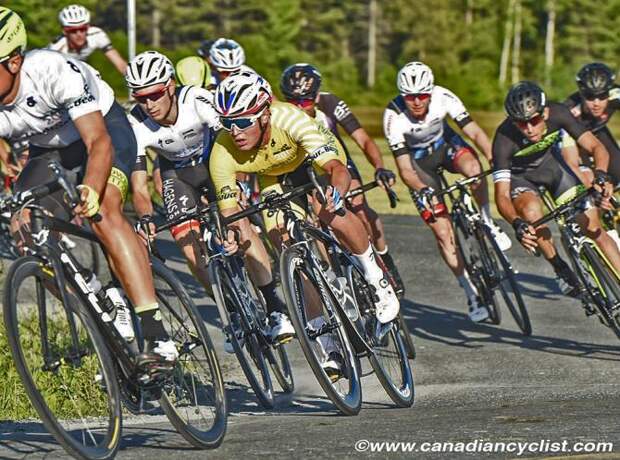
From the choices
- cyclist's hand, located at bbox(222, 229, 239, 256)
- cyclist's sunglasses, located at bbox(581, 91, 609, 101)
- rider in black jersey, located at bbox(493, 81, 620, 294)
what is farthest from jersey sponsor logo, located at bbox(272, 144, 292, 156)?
cyclist's sunglasses, located at bbox(581, 91, 609, 101)

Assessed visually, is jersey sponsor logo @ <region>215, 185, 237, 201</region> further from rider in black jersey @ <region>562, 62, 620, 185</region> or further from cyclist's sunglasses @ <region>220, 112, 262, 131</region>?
rider in black jersey @ <region>562, 62, 620, 185</region>

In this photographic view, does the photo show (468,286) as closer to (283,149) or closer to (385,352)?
(385,352)

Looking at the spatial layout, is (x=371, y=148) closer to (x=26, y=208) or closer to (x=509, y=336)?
(x=509, y=336)

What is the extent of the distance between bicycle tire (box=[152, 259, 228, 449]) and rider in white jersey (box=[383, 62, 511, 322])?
5.14 m

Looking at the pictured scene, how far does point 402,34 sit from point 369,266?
95215 millimetres

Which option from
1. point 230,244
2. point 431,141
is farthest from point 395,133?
point 230,244

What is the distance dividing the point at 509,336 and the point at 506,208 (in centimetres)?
136

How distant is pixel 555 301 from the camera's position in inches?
518

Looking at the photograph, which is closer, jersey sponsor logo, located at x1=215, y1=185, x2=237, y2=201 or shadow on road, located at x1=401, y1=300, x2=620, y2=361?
jersey sponsor logo, located at x1=215, y1=185, x2=237, y2=201

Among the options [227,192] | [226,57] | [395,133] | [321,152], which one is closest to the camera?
[321,152]

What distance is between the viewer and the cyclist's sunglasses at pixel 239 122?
324 inches

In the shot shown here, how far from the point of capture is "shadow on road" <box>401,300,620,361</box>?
1076 cm

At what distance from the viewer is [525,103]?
34.4 ft

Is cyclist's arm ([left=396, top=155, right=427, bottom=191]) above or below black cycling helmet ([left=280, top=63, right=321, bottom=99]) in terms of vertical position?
below
